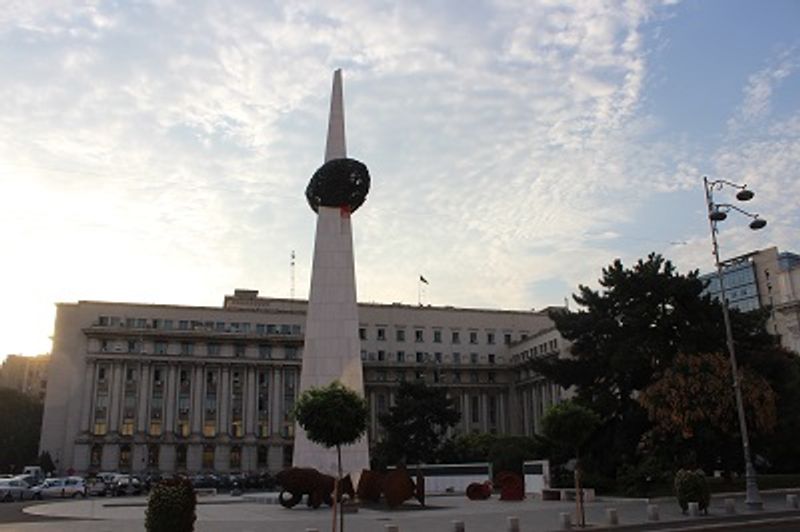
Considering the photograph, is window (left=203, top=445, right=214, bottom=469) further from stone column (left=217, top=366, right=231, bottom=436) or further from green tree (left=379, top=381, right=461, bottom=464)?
green tree (left=379, top=381, right=461, bottom=464)

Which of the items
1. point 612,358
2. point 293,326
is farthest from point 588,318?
point 293,326

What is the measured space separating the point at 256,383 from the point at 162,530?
8061 cm

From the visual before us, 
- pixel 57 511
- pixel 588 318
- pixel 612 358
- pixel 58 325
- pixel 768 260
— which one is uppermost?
pixel 768 260

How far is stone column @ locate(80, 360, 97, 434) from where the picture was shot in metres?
88.2

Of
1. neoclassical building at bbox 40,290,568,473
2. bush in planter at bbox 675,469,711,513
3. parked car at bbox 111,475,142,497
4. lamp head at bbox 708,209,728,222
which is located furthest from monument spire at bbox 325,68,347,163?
neoclassical building at bbox 40,290,568,473

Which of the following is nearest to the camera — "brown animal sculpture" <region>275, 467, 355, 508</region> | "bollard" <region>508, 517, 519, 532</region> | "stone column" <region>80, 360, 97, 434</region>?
"bollard" <region>508, 517, 519, 532</region>

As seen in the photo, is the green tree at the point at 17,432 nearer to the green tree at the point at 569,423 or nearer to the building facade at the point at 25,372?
the building facade at the point at 25,372

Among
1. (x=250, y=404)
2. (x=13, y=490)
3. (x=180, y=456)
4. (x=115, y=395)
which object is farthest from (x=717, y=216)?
(x=115, y=395)

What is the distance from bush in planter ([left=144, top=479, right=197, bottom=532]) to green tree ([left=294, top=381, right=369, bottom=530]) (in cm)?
518

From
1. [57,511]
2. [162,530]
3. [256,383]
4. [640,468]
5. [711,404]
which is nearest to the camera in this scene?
[162,530]

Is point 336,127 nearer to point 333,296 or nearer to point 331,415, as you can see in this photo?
point 333,296

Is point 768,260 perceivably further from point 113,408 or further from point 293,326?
point 113,408

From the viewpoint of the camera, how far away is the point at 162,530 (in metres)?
17.2

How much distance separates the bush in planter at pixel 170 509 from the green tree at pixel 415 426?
5408cm
